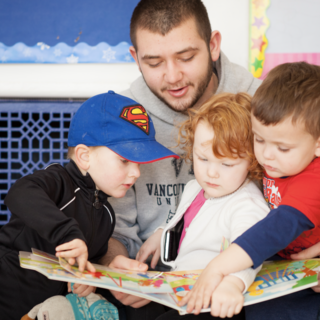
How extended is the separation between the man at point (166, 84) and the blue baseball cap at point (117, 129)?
0.21 m

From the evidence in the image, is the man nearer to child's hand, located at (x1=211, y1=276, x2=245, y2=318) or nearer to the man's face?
the man's face

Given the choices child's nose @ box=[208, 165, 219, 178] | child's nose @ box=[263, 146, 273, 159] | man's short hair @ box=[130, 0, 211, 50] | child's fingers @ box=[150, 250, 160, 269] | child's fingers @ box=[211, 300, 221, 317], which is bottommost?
child's fingers @ box=[150, 250, 160, 269]

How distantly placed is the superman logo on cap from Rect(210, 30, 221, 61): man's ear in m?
0.42

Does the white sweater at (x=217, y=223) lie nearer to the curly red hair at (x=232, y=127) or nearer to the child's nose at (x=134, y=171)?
the curly red hair at (x=232, y=127)

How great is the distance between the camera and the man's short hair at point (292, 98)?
0.81 metres

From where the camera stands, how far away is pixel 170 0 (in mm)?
1254

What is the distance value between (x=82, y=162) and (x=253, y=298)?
61 cm

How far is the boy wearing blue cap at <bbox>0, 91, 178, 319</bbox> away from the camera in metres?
0.99

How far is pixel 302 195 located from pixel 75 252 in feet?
1.68

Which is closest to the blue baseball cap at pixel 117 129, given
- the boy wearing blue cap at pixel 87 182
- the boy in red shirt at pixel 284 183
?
the boy wearing blue cap at pixel 87 182

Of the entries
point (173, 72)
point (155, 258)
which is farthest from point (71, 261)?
point (173, 72)

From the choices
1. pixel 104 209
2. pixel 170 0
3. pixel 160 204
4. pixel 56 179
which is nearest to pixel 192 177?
Answer: pixel 160 204

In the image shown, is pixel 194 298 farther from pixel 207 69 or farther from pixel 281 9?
pixel 281 9

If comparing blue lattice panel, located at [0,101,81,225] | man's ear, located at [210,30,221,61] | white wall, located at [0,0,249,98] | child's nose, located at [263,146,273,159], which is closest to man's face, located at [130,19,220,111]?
man's ear, located at [210,30,221,61]
